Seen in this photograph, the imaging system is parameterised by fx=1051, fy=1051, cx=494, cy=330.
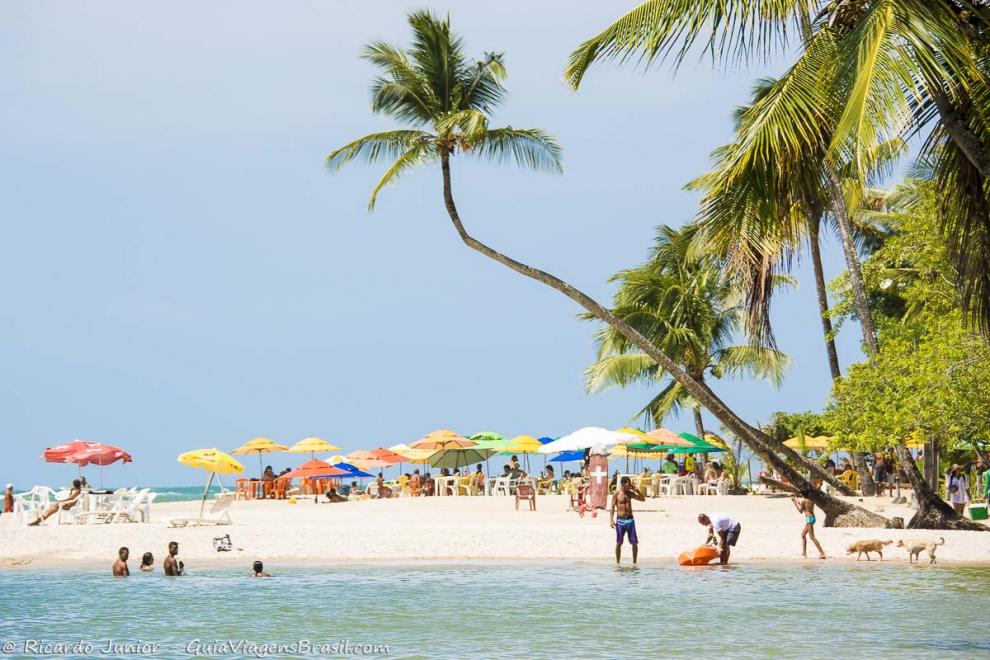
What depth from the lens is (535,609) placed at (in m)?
13.6

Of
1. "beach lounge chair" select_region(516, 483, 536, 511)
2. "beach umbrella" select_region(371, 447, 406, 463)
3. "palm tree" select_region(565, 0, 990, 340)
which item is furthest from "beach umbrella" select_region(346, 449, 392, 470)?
"palm tree" select_region(565, 0, 990, 340)

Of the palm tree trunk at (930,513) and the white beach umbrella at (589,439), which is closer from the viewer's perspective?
the palm tree trunk at (930,513)

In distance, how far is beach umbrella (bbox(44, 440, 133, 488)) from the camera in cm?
2759

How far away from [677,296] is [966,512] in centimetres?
1389

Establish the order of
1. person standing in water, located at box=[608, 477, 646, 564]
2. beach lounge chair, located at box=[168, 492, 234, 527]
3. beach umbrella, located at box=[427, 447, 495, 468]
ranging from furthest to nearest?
beach umbrella, located at box=[427, 447, 495, 468] → beach lounge chair, located at box=[168, 492, 234, 527] → person standing in water, located at box=[608, 477, 646, 564]

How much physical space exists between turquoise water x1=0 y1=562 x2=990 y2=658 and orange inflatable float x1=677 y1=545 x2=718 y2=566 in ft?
0.88

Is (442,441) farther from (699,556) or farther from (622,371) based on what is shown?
(699,556)

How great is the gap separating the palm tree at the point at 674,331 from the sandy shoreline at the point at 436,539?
35.5 feet

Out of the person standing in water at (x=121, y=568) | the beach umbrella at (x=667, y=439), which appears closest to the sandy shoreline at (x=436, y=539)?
the person standing in water at (x=121, y=568)

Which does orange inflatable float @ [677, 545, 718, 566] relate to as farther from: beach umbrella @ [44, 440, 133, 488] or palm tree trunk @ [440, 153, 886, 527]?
beach umbrella @ [44, 440, 133, 488]

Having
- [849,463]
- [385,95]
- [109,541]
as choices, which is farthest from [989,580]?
[849,463]

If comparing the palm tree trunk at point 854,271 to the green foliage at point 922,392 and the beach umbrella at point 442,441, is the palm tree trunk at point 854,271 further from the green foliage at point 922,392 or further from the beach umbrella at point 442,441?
the beach umbrella at point 442,441

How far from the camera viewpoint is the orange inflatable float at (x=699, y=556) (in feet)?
57.3

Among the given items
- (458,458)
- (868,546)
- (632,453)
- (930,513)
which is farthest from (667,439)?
(868,546)
